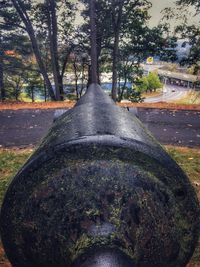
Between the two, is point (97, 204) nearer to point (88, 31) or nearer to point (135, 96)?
point (88, 31)

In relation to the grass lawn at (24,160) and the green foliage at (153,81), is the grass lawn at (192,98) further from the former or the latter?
the green foliage at (153,81)

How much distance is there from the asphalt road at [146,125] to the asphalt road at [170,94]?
194 ft

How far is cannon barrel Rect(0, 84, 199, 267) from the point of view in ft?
5.02

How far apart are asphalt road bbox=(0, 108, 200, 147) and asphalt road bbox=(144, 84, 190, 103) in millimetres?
59213

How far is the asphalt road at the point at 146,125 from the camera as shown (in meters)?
9.88

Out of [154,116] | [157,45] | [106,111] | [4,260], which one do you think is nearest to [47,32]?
[157,45]

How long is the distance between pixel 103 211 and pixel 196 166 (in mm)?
6681

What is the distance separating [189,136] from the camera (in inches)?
405

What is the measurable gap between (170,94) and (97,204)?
81.9m

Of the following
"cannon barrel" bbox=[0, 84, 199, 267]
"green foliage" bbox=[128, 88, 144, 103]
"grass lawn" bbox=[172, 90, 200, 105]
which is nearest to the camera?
"cannon barrel" bbox=[0, 84, 199, 267]

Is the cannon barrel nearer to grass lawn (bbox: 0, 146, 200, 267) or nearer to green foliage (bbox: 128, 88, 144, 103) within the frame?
grass lawn (bbox: 0, 146, 200, 267)

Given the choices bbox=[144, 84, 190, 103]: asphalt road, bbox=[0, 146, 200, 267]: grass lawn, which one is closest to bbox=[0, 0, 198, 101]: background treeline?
bbox=[0, 146, 200, 267]: grass lawn

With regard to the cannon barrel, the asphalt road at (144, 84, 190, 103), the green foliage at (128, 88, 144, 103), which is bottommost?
the asphalt road at (144, 84, 190, 103)

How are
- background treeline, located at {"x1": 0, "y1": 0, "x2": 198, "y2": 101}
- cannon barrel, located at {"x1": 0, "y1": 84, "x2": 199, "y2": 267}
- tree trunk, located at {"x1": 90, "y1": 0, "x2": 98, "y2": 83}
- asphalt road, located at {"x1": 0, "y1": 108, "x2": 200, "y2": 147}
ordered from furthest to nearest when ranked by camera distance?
1. background treeline, located at {"x1": 0, "y1": 0, "x2": 198, "y2": 101}
2. tree trunk, located at {"x1": 90, "y1": 0, "x2": 98, "y2": 83}
3. asphalt road, located at {"x1": 0, "y1": 108, "x2": 200, "y2": 147}
4. cannon barrel, located at {"x1": 0, "y1": 84, "x2": 199, "y2": 267}
